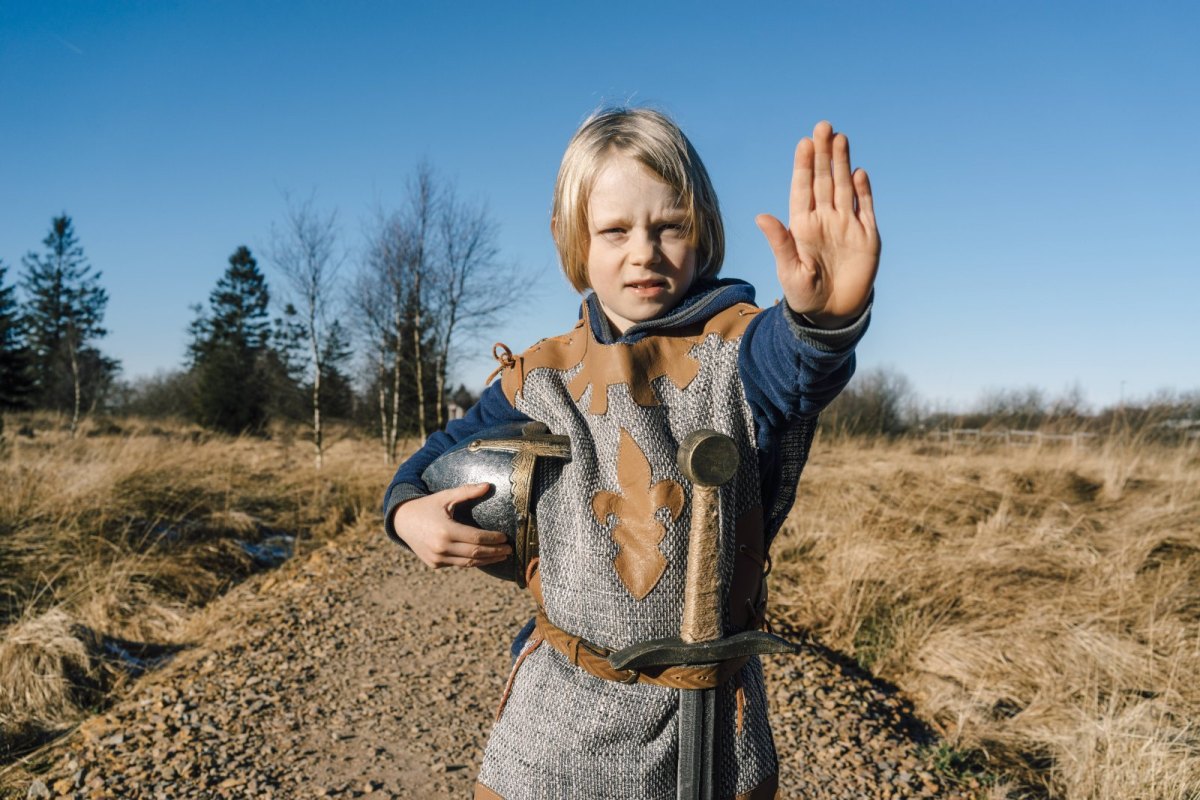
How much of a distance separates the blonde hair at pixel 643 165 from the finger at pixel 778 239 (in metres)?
0.36

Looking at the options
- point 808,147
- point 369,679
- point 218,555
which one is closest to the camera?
point 808,147

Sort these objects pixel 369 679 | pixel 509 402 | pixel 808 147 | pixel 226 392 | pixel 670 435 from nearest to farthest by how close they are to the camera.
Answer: pixel 808 147
pixel 670 435
pixel 509 402
pixel 369 679
pixel 226 392

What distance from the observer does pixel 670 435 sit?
1.33 m

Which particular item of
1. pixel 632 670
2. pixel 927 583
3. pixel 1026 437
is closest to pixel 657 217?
pixel 632 670

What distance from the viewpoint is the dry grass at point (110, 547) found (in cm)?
423

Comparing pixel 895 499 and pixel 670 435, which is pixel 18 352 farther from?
pixel 670 435

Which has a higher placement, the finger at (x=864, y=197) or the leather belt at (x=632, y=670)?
the finger at (x=864, y=197)

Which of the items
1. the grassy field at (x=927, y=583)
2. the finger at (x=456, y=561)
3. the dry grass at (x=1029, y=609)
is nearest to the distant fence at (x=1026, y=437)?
the grassy field at (x=927, y=583)

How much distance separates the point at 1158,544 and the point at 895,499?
2.07 meters

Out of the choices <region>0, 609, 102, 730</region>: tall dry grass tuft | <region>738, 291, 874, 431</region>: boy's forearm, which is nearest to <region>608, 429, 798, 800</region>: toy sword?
<region>738, 291, 874, 431</region>: boy's forearm

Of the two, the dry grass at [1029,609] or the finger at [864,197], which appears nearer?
the finger at [864,197]

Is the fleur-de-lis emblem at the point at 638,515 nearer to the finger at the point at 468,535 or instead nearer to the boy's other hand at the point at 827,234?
the finger at the point at 468,535

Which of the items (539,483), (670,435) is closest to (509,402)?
(539,483)

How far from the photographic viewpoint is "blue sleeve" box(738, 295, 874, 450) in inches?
42.9
